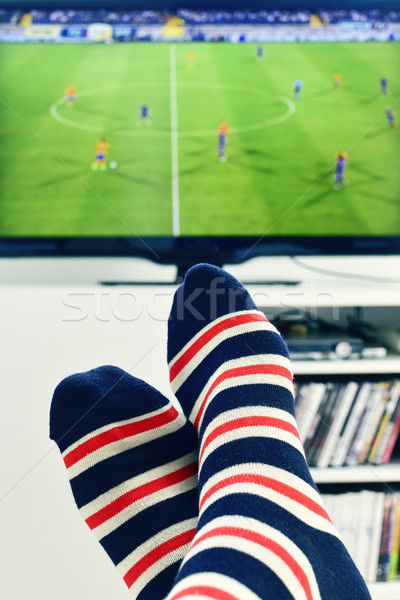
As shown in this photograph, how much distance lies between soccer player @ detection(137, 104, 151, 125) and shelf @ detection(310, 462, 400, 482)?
2.64 ft

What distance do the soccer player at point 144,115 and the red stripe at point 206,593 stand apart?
0.97 meters

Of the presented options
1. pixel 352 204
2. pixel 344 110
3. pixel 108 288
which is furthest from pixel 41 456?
pixel 344 110

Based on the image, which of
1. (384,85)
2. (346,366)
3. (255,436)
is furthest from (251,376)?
(384,85)

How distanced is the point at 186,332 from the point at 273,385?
23 centimetres

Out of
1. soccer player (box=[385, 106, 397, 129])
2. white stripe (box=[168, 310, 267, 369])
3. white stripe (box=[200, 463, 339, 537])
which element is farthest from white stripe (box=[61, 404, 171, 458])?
soccer player (box=[385, 106, 397, 129])

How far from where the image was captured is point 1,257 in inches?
50.8

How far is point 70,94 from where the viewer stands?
49.5 inches

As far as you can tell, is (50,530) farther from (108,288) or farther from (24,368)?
(108,288)

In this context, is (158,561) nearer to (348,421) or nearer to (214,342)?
(214,342)

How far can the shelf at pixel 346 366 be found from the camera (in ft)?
3.71

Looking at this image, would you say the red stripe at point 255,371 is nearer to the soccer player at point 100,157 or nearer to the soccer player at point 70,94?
the soccer player at point 100,157

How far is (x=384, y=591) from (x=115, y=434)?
0.72 metres

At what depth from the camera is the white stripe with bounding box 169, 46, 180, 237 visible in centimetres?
126

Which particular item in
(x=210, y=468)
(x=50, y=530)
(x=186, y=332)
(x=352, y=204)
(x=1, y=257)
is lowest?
(x=50, y=530)
